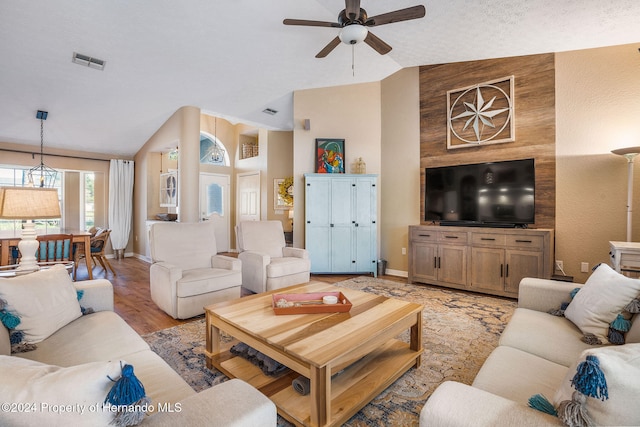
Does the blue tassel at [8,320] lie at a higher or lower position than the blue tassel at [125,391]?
lower

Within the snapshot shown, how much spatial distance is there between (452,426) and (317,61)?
15.0 feet

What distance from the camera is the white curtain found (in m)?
6.46

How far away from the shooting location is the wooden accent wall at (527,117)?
3688 mm

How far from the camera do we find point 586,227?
3.51 m

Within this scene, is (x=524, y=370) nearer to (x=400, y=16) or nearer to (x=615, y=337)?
(x=615, y=337)

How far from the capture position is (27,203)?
7.32ft

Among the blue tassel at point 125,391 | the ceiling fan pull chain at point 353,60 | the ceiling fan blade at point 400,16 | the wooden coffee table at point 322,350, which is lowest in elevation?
the wooden coffee table at point 322,350

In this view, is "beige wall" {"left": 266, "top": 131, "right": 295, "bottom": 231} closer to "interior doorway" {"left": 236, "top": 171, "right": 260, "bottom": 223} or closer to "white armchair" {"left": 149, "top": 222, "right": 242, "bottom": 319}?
"interior doorway" {"left": 236, "top": 171, "right": 260, "bottom": 223}

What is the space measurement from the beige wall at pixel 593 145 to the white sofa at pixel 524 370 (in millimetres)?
2140

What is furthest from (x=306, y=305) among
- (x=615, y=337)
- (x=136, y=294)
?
(x=136, y=294)

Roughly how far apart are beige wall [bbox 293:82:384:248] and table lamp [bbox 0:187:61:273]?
3.37 metres

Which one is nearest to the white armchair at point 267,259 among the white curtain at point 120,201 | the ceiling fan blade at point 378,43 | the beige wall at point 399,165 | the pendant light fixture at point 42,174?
the beige wall at point 399,165

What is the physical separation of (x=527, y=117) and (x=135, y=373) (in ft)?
15.4

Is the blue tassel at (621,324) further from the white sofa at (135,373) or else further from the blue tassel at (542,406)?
the white sofa at (135,373)
